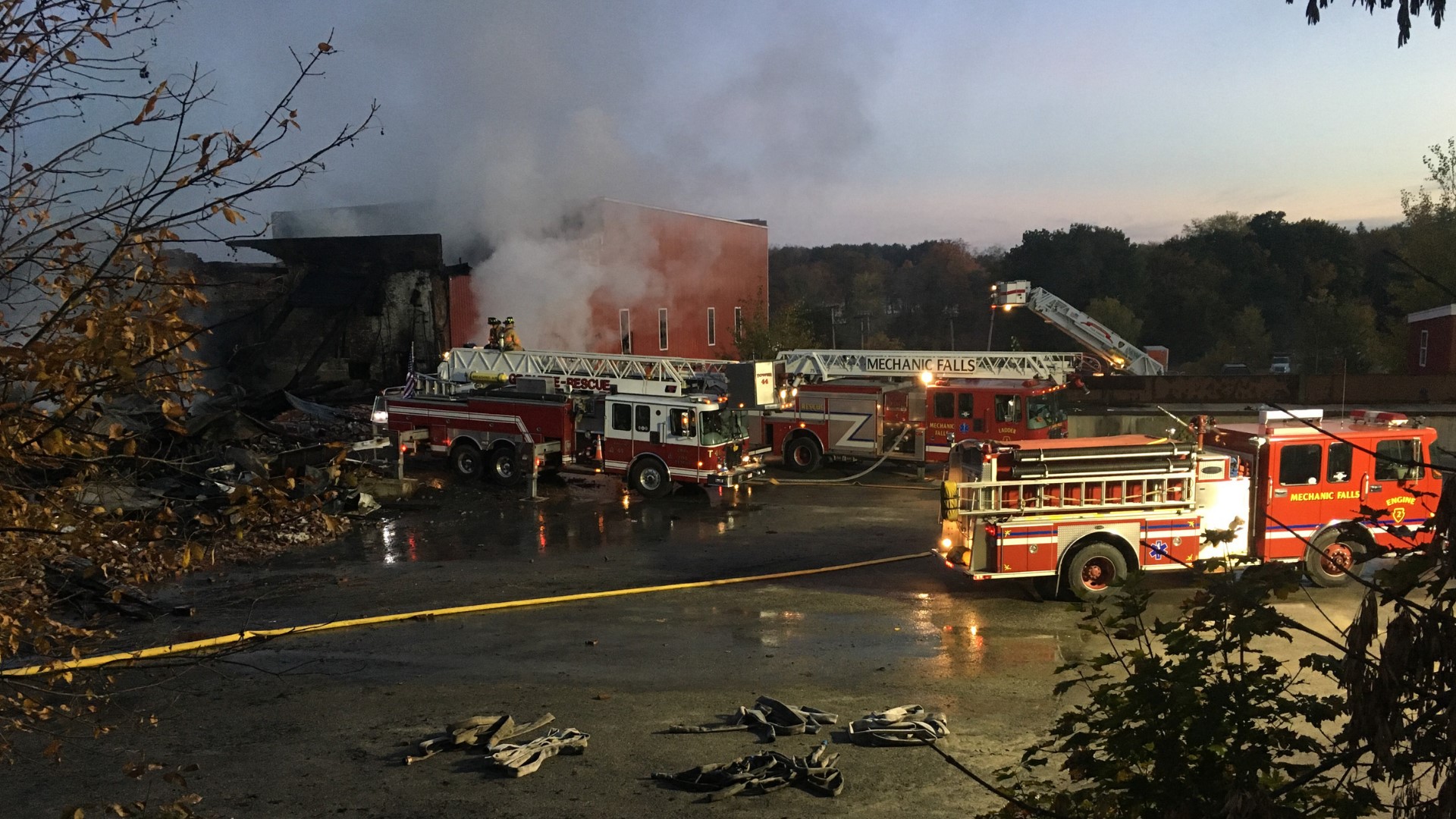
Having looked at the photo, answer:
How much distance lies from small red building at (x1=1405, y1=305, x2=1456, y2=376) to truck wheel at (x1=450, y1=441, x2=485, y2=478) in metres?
25.6

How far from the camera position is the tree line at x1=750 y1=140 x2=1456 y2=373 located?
35719 millimetres

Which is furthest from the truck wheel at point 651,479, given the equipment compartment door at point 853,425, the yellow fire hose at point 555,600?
the yellow fire hose at point 555,600

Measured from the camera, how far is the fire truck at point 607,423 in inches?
769

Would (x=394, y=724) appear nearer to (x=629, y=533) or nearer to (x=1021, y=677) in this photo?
(x=1021, y=677)

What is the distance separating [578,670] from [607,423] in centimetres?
1048

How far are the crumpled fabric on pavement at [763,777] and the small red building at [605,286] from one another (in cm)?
2299

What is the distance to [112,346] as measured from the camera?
3318mm

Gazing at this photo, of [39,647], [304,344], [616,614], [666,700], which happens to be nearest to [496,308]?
[304,344]

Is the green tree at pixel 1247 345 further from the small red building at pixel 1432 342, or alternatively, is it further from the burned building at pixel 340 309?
the burned building at pixel 340 309

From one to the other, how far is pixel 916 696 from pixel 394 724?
449 centimetres

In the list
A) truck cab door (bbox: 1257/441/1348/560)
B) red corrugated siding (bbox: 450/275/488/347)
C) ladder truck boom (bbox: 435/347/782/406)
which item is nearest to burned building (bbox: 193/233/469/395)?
red corrugated siding (bbox: 450/275/488/347)

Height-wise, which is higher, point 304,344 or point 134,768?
point 304,344

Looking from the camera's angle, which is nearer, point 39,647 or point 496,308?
point 39,647

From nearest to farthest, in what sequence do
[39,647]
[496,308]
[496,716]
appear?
1. [39,647]
2. [496,716]
3. [496,308]
